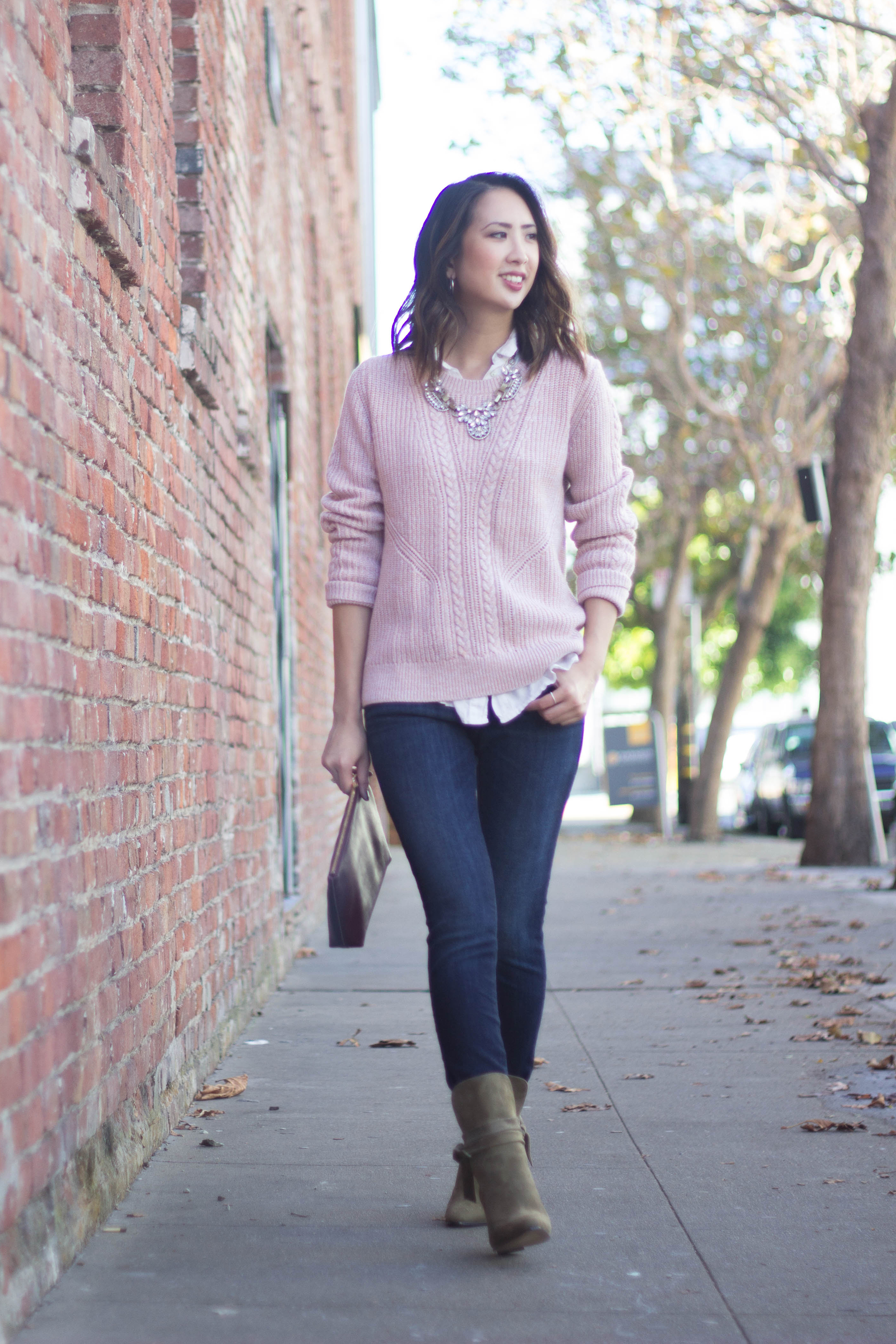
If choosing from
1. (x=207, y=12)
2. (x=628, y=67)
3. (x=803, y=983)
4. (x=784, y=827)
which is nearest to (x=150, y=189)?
(x=207, y=12)

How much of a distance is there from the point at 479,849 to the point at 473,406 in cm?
87

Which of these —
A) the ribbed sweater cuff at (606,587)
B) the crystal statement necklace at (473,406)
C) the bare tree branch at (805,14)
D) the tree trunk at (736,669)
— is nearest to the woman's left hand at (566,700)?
the ribbed sweater cuff at (606,587)

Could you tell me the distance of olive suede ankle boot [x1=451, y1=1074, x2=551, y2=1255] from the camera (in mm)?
2822

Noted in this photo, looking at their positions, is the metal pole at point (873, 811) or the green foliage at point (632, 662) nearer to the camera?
the metal pole at point (873, 811)

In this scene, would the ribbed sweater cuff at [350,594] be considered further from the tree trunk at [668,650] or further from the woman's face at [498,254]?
the tree trunk at [668,650]

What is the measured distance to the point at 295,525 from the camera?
893 cm

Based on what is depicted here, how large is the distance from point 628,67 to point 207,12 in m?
12.1

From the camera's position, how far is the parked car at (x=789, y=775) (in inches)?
893

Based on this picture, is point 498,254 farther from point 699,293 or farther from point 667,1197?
point 699,293

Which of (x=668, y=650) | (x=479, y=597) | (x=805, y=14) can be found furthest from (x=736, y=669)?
(x=479, y=597)

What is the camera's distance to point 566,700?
120 inches

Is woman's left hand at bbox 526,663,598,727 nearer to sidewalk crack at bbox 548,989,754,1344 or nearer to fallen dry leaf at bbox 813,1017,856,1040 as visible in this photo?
sidewalk crack at bbox 548,989,754,1344

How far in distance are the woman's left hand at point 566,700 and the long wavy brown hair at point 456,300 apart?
64cm

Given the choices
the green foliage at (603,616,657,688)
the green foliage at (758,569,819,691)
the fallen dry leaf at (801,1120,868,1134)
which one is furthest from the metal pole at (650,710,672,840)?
the green foliage at (758,569,819,691)
